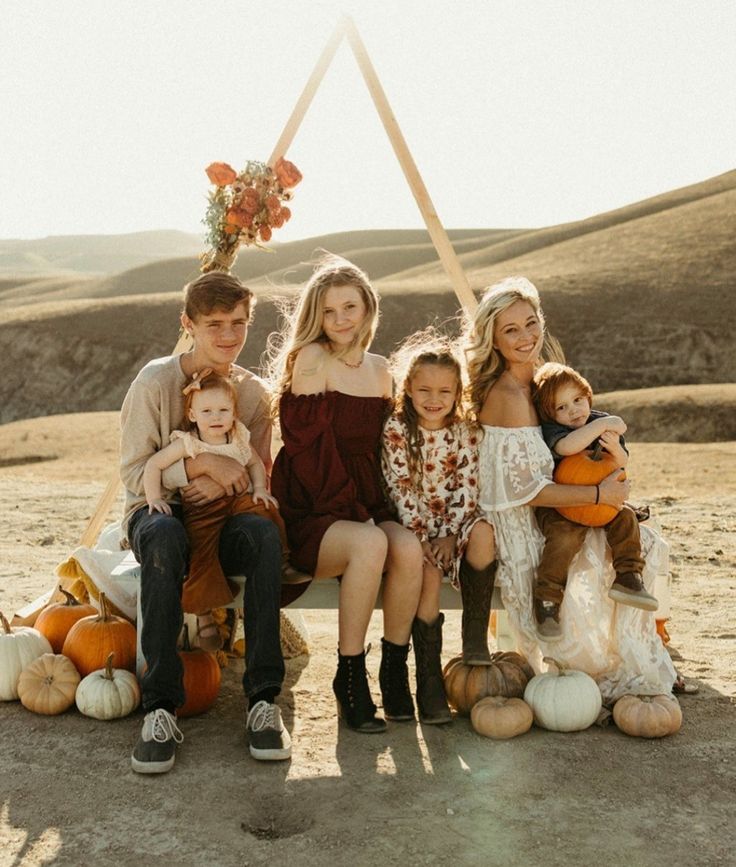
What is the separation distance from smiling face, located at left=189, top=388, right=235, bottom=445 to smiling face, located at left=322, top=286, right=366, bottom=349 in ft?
1.85

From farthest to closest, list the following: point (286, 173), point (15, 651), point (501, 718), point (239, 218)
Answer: point (286, 173) < point (239, 218) < point (15, 651) < point (501, 718)

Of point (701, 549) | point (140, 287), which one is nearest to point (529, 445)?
point (701, 549)

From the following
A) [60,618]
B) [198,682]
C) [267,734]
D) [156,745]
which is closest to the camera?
[156,745]

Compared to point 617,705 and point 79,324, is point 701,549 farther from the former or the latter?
point 79,324

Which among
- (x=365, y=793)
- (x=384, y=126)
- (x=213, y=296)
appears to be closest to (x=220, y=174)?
(x=384, y=126)

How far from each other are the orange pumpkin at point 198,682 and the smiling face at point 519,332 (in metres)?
1.92

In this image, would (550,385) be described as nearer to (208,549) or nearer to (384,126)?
(208,549)

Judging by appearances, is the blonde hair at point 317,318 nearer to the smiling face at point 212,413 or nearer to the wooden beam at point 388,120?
the smiling face at point 212,413

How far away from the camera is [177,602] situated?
3971mm

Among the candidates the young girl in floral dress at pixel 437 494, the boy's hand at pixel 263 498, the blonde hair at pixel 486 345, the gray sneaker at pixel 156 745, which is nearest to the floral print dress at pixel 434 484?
the young girl in floral dress at pixel 437 494

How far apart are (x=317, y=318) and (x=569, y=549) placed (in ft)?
4.84

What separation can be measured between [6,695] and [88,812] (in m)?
1.25

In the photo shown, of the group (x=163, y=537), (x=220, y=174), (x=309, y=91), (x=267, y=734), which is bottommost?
(x=267, y=734)

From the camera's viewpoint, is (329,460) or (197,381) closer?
(197,381)
